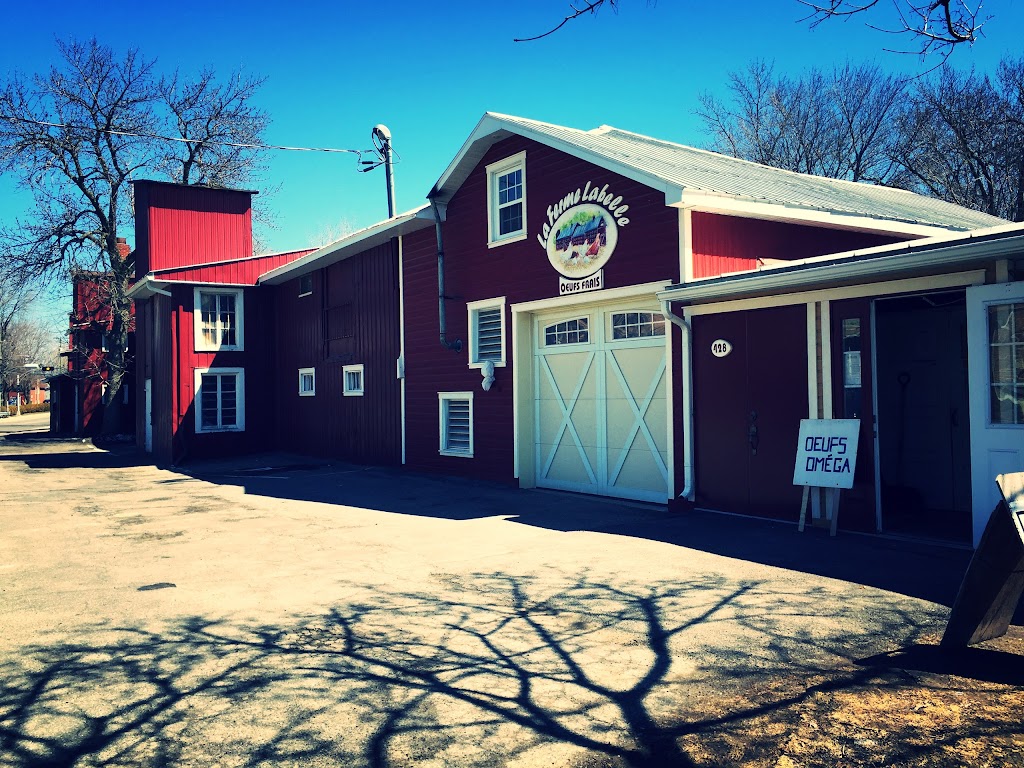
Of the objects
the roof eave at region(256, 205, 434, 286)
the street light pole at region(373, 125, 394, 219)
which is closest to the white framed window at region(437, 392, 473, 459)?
the roof eave at region(256, 205, 434, 286)

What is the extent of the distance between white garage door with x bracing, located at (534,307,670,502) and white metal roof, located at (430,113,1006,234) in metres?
1.79

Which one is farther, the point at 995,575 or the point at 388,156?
the point at 388,156

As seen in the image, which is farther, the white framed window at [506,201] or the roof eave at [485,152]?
the white framed window at [506,201]

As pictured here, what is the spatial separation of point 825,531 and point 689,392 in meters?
2.35

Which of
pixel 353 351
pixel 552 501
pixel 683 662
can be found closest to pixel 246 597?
pixel 683 662

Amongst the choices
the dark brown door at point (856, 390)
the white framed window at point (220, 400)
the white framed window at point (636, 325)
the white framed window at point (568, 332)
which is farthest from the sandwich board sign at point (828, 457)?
the white framed window at point (220, 400)

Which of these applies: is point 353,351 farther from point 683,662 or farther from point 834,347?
point 683,662

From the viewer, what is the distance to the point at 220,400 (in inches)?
855

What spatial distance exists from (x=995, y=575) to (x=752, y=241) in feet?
24.0

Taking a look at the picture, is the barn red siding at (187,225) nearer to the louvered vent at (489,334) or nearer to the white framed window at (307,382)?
the white framed window at (307,382)

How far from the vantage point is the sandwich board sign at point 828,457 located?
Result: 8.18m

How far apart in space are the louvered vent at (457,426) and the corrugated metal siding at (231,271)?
8178mm

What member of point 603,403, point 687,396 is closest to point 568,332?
point 603,403

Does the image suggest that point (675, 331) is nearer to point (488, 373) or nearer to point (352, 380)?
point (488, 373)
